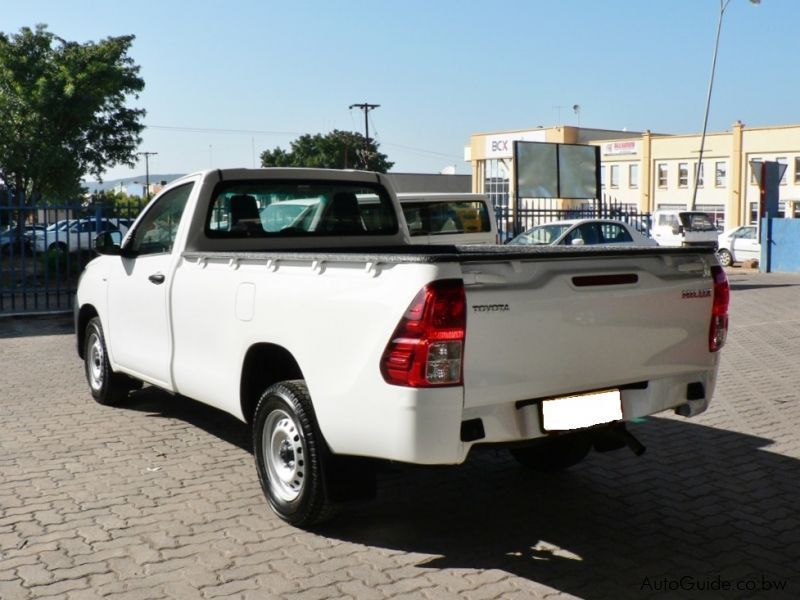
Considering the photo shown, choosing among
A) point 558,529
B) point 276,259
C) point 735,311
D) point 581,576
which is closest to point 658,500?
point 558,529

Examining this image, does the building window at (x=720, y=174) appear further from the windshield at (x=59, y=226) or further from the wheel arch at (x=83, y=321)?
the wheel arch at (x=83, y=321)

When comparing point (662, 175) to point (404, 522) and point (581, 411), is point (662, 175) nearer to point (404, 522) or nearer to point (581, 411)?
point (404, 522)

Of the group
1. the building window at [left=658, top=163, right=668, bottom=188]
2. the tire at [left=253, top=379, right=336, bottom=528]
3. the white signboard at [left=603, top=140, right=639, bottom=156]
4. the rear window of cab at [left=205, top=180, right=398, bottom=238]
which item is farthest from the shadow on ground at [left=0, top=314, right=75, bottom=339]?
the white signboard at [left=603, top=140, right=639, bottom=156]

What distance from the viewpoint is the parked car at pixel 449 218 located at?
15039mm

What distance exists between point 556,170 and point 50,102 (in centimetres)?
1570

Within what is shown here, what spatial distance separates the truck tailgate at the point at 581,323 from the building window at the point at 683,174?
219 ft

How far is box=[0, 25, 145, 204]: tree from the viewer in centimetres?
2919

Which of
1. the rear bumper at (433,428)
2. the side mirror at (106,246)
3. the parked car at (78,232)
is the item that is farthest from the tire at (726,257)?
the rear bumper at (433,428)

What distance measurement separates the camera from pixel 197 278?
5.73m

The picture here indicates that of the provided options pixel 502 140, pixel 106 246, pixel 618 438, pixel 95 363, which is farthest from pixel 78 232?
pixel 502 140

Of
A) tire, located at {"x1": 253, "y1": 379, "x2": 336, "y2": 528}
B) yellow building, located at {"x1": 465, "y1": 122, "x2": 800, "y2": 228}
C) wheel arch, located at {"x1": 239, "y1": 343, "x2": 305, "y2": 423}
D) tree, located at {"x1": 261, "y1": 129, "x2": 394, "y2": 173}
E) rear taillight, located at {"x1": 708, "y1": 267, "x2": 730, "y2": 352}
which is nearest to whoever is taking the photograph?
tire, located at {"x1": 253, "y1": 379, "x2": 336, "y2": 528}

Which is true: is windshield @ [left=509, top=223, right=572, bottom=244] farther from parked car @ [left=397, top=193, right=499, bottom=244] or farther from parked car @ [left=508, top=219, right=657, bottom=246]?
parked car @ [left=397, top=193, right=499, bottom=244]

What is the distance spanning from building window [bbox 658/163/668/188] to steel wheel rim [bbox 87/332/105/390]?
66.3 metres

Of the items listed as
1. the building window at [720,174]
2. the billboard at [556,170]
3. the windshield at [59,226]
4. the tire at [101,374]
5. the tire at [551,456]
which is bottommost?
the tire at [551,456]
